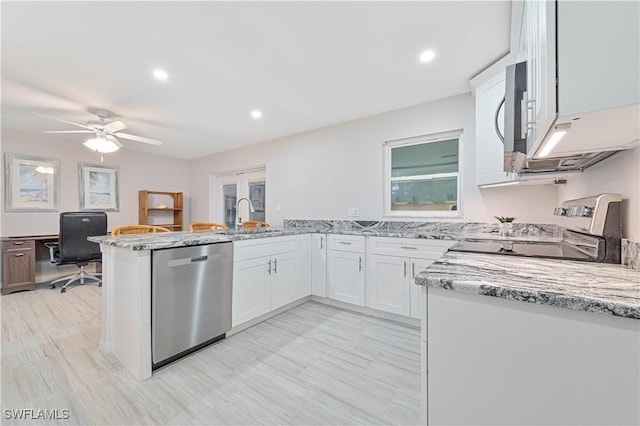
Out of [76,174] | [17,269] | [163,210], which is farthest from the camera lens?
[163,210]

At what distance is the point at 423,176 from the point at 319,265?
5.43ft

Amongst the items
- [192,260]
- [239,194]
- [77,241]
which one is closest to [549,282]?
[192,260]

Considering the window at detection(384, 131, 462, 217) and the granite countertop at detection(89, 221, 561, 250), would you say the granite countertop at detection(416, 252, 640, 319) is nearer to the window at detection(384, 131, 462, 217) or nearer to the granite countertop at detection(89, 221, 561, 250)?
the granite countertop at detection(89, 221, 561, 250)

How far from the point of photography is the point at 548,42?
0.76 m

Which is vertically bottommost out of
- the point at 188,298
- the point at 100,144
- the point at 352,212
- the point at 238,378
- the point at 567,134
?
the point at 238,378

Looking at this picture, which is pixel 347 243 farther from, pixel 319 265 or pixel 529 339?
pixel 529 339

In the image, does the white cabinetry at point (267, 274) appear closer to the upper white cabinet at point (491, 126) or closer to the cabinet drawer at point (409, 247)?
the cabinet drawer at point (409, 247)

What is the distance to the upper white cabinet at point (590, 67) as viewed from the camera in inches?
25.5

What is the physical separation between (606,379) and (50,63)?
3730mm

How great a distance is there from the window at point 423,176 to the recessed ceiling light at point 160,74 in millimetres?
2451

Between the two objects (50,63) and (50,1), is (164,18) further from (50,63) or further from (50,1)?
(50,63)

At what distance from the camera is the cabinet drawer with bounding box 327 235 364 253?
9.13ft

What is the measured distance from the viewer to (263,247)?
2549mm

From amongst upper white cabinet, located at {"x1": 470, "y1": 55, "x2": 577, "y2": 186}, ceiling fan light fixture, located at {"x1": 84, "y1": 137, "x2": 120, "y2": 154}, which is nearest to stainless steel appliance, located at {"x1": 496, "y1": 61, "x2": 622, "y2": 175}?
upper white cabinet, located at {"x1": 470, "y1": 55, "x2": 577, "y2": 186}
